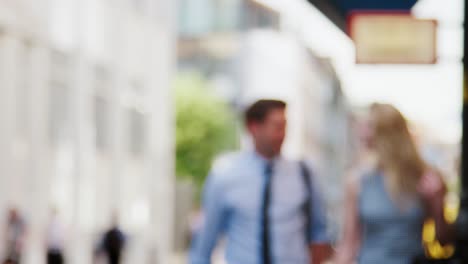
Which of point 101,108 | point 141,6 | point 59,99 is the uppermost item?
point 141,6

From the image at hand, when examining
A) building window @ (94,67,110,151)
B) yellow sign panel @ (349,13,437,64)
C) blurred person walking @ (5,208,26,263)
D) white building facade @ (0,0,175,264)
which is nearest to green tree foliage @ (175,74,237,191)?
white building facade @ (0,0,175,264)

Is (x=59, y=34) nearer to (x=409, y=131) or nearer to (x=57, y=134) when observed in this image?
(x=57, y=134)

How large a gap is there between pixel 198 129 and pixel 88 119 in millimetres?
39373

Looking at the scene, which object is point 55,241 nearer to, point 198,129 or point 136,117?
point 136,117

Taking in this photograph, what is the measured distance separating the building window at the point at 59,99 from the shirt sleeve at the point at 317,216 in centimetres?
3235

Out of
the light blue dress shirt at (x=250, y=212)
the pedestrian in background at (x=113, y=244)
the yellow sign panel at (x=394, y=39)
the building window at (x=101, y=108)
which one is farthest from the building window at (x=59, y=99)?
the light blue dress shirt at (x=250, y=212)

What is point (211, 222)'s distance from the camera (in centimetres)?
641

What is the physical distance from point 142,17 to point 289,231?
4197 centimetres

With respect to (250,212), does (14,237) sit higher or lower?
lower

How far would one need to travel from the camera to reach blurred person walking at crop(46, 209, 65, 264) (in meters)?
23.6

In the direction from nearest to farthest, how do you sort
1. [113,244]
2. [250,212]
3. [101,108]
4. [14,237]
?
[250,212] → [14,237] → [113,244] → [101,108]

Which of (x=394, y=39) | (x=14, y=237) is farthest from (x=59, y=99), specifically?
(x=394, y=39)

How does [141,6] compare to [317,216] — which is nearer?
[317,216]

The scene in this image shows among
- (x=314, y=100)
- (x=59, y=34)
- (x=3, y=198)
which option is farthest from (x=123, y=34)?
(x=314, y=100)
